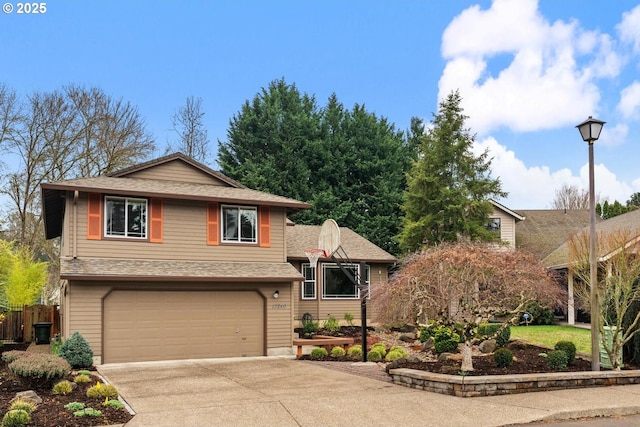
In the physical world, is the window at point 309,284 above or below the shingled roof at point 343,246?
below

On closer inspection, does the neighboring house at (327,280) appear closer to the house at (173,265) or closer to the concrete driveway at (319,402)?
the house at (173,265)

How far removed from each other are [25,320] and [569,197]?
154 feet

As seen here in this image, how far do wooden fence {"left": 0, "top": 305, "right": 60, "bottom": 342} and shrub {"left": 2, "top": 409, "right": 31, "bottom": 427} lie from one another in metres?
15.3

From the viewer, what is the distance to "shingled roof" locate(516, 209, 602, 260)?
34625mm

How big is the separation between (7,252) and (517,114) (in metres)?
18.0

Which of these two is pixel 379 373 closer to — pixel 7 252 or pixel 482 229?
pixel 7 252

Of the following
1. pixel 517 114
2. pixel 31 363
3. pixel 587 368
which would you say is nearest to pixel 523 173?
pixel 517 114

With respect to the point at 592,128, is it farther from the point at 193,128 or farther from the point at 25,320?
the point at 193,128

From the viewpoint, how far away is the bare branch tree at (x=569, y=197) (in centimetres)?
5378

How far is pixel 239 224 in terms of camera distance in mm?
18094

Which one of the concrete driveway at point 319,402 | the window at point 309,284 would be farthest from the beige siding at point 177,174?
the concrete driveway at point 319,402

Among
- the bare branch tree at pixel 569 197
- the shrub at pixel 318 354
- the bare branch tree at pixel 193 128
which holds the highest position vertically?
the bare branch tree at pixel 193 128

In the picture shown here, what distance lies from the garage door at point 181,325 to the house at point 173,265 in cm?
3

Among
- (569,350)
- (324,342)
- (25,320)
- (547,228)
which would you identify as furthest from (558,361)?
(547,228)
